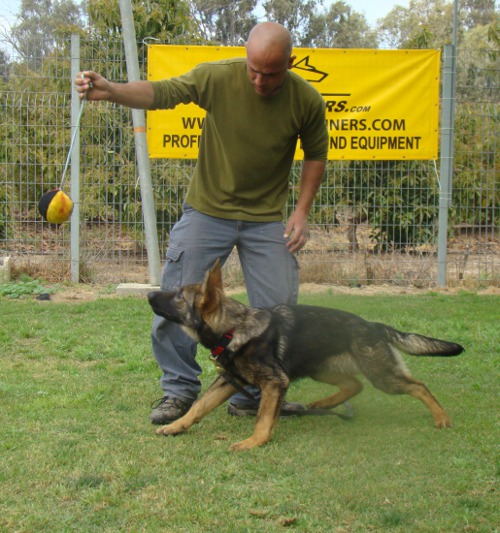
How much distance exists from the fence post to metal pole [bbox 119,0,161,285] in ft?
12.7

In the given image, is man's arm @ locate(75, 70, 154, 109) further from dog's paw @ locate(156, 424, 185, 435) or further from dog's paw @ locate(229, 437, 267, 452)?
dog's paw @ locate(229, 437, 267, 452)

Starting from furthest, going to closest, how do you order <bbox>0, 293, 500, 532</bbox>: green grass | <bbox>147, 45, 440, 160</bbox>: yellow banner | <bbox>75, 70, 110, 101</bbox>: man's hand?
<bbox>147, 45, 440, 160</bbox>: yellow banner, <bbox>75, 70, 110, 101</bbox>: man's hand, <bbox>0, 293, 500, 532</bbox>: green grass

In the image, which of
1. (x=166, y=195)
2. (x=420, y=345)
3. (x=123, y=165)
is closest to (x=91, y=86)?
(x=420, y=345)

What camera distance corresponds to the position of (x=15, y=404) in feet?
16.3

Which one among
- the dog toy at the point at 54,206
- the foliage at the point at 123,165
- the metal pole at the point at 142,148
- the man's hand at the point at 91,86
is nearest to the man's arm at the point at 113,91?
the man's hand at the point at 91,86

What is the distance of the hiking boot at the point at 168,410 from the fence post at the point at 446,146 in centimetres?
631

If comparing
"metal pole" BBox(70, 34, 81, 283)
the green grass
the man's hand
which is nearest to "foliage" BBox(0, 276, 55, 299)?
"metal pole" BBox(70, 34, 81, 283)

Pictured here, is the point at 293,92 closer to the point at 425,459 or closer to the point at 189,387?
the point at 189,387

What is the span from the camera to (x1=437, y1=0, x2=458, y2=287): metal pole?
1032 centimetres

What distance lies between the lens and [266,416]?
446 cm

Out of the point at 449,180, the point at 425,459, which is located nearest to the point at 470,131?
the point at 449,180

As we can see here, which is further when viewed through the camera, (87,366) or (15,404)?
(87,366)

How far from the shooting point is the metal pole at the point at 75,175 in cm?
1002

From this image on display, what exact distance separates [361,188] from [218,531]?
25.7 ft
